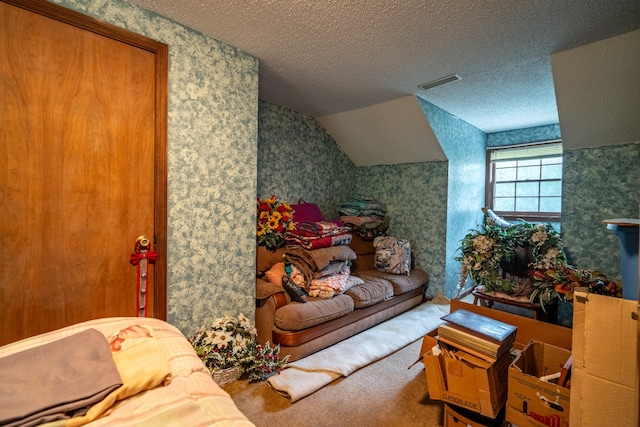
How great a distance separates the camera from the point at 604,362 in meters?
0.97

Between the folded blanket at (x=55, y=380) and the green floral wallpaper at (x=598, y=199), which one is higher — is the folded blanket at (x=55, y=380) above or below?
below

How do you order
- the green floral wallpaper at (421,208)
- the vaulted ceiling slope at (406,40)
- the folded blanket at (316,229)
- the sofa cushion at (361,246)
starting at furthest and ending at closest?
the sofa cushion at (361,246) → the green floral wallpaper at (421,208) → the folded blanket at (316,229) → the vaulted ceiling slope at (406,40)

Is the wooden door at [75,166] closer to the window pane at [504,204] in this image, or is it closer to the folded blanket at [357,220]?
the folded blanket at [357,220]

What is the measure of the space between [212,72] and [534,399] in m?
2.61

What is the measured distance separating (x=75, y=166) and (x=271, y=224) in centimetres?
155

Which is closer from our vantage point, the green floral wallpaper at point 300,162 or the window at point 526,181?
the green floral wallpaper at point 300,162

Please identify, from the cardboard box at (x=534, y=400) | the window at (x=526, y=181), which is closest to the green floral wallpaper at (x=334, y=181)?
the window at (x=526, y=181)

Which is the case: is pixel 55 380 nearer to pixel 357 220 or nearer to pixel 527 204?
pixel 357 220

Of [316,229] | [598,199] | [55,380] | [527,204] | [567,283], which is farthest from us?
[527,204]

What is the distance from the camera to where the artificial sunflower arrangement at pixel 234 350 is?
193 cm

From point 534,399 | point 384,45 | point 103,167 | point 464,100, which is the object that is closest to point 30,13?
point 103,167

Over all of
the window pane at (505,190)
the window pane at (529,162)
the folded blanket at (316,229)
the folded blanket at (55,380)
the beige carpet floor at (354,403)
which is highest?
the window pane at (529,162)

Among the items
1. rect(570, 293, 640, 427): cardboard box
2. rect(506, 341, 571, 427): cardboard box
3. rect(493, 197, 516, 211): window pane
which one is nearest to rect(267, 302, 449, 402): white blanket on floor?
rect(506, 341, 571, 427): cardboard box

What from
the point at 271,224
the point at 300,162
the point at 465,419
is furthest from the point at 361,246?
the point at 465,419
